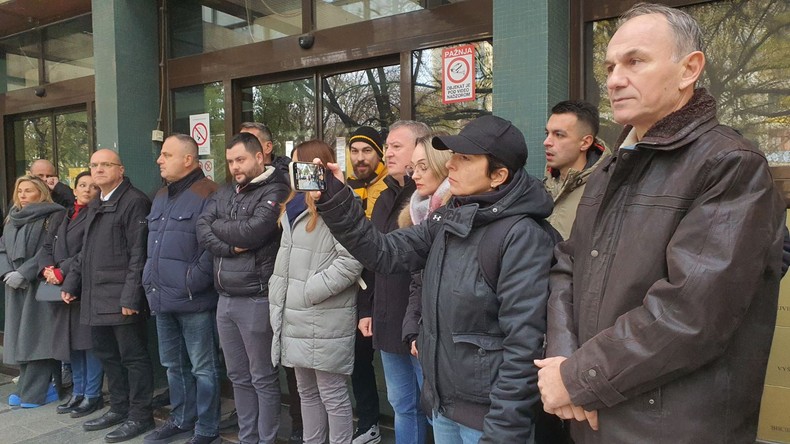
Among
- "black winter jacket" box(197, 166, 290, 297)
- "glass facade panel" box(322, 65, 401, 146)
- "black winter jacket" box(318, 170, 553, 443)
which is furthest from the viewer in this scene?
"glass facade panel" box(322, 65, 401, 146)

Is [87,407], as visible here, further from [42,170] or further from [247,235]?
[247,235]

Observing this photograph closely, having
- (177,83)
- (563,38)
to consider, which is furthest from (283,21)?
(563,38)

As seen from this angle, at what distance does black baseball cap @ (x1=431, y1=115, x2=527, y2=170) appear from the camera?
195 cm

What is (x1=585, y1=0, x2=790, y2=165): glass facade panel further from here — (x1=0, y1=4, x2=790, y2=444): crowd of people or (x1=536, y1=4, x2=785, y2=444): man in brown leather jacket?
(x1=536, y1=4, x2=785, y2=444): man in brown leather jacket

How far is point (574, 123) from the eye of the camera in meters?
2.58

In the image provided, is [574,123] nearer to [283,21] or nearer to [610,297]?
[610,297]

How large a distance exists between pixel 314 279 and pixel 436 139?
3.95ft

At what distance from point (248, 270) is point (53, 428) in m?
2.30

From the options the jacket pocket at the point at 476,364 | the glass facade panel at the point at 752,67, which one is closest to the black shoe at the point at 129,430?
the jacket pocket at the point at 476,364

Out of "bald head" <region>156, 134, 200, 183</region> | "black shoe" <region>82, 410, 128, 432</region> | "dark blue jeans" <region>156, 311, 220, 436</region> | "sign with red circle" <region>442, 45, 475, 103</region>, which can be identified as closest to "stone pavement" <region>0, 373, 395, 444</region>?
"black shoe" <region>82, 410, 128, 432</region>

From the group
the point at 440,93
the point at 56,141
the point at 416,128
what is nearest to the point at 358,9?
the point at 440,93

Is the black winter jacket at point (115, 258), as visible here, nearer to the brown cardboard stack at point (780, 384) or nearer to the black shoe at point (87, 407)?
the black shoe at point (87, 407)

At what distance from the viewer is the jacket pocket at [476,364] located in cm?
184

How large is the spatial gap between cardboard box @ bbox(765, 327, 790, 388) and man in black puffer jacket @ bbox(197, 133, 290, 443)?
9.15 feet
